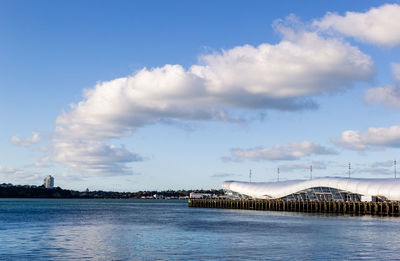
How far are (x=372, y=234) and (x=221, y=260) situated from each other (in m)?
28.6

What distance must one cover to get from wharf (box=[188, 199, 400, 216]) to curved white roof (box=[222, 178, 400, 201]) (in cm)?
673

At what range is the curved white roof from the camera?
116625mm

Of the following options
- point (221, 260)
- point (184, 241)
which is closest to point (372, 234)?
point (184, 241)

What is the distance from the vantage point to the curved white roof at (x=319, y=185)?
11662cm

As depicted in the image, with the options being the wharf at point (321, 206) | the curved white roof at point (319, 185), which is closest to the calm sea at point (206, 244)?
the wharf at point (321, 206)

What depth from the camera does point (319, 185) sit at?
138m

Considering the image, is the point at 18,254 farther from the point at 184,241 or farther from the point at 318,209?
the point at 318,209

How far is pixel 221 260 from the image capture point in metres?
42.1

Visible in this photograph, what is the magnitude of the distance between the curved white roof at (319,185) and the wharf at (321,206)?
6.73m

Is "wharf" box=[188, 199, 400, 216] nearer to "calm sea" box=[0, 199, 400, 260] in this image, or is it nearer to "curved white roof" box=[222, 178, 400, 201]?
"curved white roof" box=[222, 178, 400, 201]

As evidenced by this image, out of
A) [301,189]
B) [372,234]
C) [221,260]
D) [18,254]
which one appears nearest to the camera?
[221,260]

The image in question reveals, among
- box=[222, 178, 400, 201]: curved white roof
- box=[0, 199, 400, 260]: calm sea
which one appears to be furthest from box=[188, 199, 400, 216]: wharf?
box=[0, 199, 400, 260]: calm sea

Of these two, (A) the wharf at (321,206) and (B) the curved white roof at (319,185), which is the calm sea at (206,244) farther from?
(B) the curved white roof at (319,185)

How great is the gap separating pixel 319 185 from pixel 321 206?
1506 centimetres
